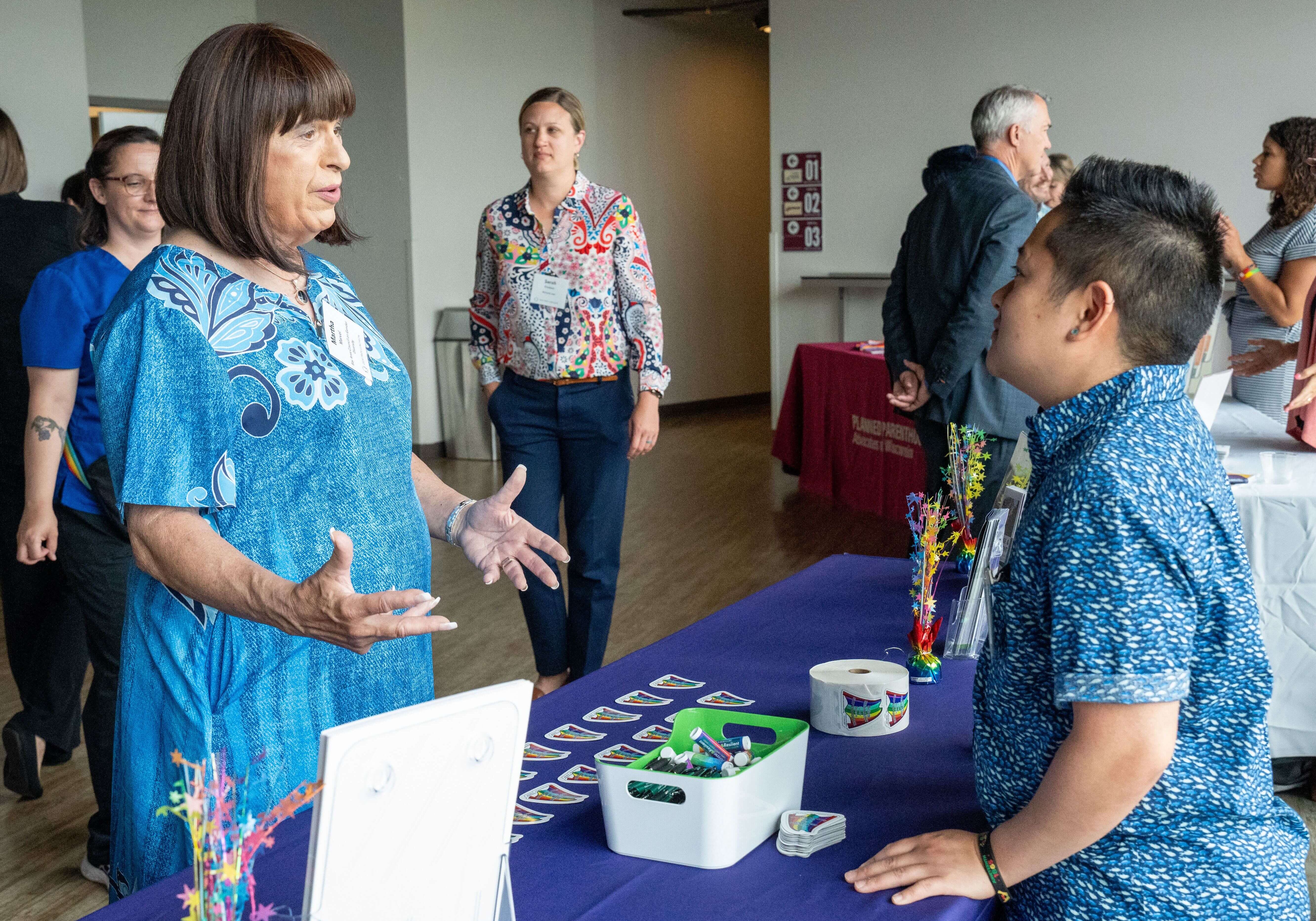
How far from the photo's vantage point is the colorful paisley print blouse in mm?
3193

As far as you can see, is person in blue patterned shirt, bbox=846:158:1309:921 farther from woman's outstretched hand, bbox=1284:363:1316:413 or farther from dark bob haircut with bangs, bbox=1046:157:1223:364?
woman's outstretched hand, bbox=1284:363:1316:413

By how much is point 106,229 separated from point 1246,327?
11.2 feet

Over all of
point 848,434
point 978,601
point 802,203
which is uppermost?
point 802,203

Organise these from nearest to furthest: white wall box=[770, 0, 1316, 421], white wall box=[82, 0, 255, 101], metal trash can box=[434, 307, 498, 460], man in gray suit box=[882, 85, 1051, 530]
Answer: man in gray suit box=[882, 85, 1051, 530], white wall box=[770, 0, 1316, 421], white wall box=[82, 0, 255, 101], metal trash can box=[434, 307, 498, 460]

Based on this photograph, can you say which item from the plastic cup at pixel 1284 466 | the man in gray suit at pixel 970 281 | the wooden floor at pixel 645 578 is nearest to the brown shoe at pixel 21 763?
the wooden floor at pixel 645 578

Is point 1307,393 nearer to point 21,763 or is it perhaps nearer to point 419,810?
point 419,810

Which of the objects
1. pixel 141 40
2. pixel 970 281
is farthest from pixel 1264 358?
pixel 141 40

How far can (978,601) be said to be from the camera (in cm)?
180

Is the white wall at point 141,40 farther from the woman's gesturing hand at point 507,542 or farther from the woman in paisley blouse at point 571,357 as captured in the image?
the woman's gesturing hand at point 507,542

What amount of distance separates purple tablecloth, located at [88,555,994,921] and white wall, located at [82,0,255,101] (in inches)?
271

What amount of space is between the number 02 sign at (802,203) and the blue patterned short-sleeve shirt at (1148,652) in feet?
25.3

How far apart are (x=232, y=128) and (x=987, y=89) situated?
7.31 meters

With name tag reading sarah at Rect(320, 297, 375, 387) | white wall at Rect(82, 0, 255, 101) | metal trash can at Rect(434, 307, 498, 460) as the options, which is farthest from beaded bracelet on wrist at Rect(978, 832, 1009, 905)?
white wall at Rect(82, 0, 255, 101)

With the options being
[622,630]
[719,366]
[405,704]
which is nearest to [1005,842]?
[405,704]
